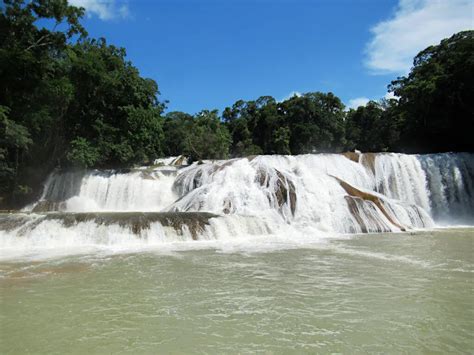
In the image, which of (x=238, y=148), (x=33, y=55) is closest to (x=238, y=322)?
(x=33, y=55)

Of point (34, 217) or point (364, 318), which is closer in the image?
point (364, 318)

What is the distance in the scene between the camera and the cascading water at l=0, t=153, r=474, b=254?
11211 millimetres

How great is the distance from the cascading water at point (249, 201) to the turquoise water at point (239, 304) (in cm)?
273

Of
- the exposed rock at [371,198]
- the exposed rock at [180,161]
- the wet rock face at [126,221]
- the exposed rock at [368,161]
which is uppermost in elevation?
the exposed rock at [180,161]

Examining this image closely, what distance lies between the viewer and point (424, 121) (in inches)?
1006

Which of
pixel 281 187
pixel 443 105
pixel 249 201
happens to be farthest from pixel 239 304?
pixel 443 105

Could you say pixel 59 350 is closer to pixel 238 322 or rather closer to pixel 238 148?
pixel 238 322

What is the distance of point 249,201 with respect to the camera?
15148 millimetres

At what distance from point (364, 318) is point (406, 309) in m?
0.68

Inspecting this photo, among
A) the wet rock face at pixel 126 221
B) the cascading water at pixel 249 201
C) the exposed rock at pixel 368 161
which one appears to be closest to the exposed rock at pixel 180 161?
the cascading water at pixel 249 201

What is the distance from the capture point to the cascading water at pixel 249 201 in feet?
36.8

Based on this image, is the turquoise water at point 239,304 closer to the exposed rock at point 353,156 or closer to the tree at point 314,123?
the exposed rock at point 353,156

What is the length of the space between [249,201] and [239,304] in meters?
10.0

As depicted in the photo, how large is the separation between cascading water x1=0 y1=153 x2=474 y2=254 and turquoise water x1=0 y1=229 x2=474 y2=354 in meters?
2.73
